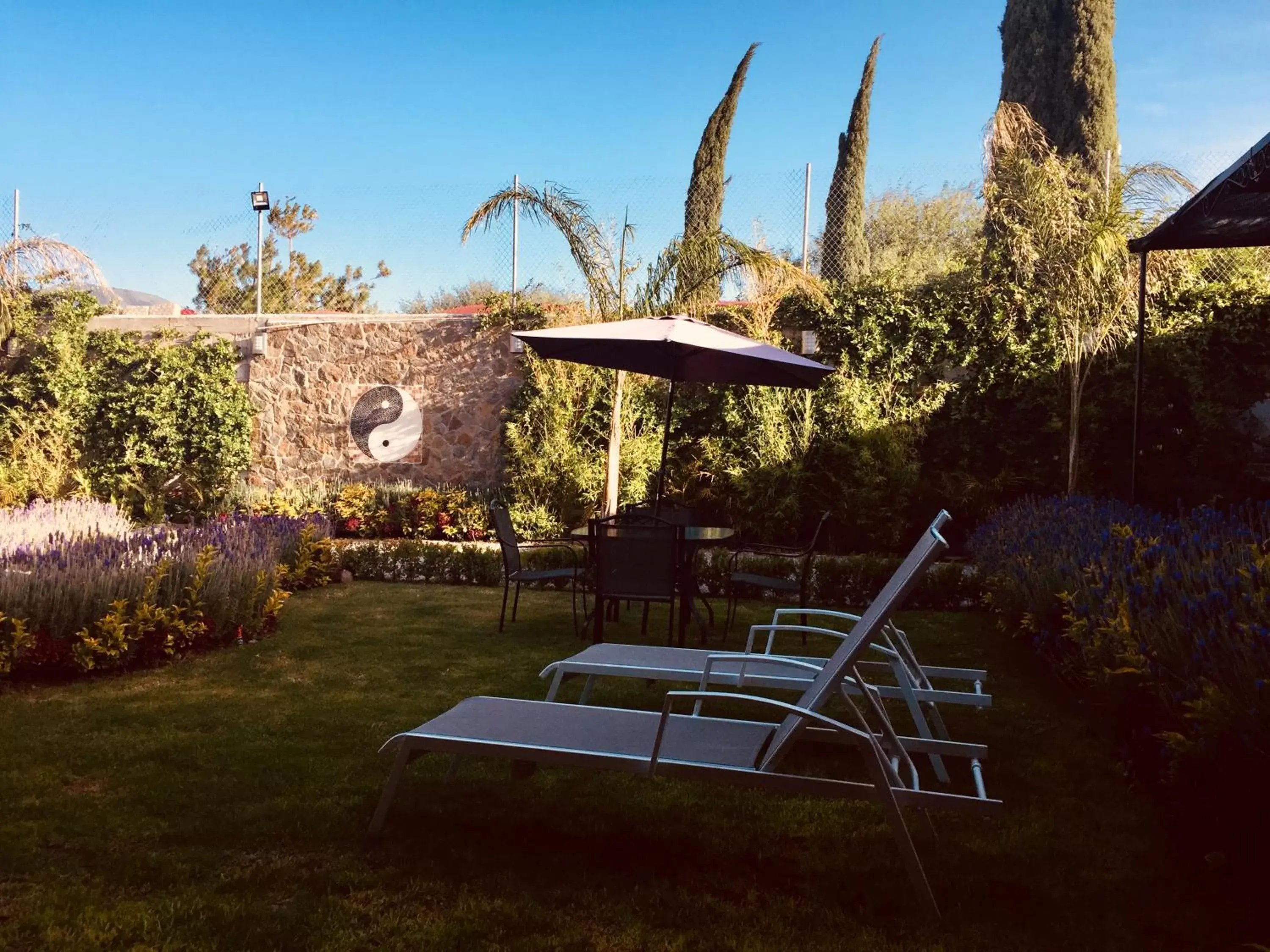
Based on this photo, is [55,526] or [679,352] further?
[679,352]

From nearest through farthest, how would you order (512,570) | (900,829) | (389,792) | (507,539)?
(900,829) → (389,792) → (507,539) → (512,570)

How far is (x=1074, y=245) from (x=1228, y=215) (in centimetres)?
404

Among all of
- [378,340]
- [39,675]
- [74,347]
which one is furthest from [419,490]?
[39,675]

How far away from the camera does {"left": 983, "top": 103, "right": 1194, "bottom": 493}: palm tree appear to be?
32.8 ft

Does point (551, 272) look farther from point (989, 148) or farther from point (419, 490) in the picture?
point (989, 148)

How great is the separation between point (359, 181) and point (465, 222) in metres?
3.19

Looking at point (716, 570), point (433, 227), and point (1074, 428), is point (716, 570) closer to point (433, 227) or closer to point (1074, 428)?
point (1074, 428)

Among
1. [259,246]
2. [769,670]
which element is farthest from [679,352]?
[259,246]

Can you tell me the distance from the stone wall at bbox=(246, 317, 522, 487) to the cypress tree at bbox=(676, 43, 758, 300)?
362cm

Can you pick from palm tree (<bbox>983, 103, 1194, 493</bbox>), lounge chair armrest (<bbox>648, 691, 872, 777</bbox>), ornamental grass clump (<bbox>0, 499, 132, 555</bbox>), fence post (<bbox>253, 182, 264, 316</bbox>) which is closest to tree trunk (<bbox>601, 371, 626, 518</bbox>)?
palm tree (<bbox>983, 103, 1194, 493</bbox>)

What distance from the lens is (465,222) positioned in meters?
11.4

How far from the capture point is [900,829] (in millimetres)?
2475

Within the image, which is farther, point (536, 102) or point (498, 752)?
point (536, 102)

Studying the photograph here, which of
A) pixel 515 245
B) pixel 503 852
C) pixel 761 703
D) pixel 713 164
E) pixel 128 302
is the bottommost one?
pixel 503 852
